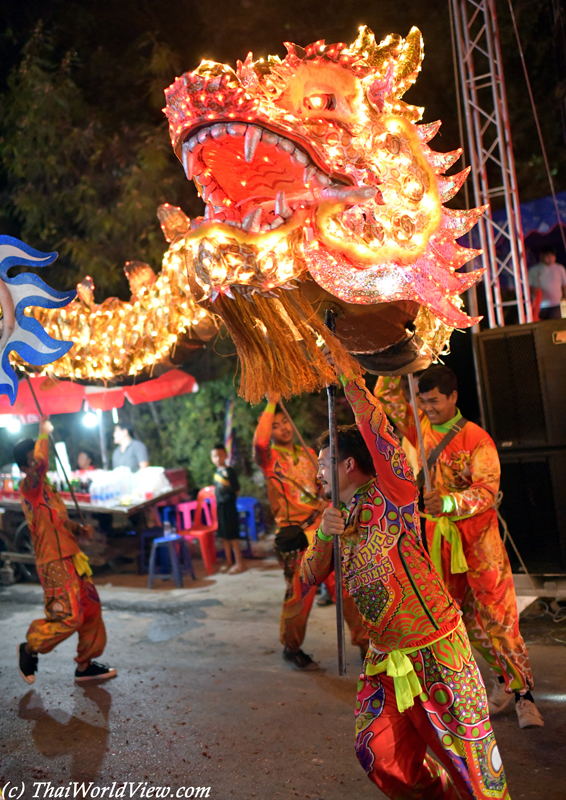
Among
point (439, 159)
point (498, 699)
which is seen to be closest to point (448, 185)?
point (439, 159)

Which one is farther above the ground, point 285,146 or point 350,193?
point 285,146

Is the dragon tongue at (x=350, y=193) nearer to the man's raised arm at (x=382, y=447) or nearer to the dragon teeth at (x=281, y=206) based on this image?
the dragon teeth at (x=281, y=206)

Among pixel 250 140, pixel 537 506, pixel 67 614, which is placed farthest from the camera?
pixel 537 506

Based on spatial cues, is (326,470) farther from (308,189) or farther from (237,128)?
(237,128)

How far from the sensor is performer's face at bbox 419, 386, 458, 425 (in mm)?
3760

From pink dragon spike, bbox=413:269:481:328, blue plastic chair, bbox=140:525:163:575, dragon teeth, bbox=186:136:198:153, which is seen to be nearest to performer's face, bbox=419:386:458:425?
pink dragon spike, bbox=413:269:481:328

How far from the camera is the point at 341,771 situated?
3.20 meters

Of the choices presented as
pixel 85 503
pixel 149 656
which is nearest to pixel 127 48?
pixel 85 503

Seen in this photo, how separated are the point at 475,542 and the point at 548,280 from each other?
4.95 m

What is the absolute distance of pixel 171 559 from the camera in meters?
7.96

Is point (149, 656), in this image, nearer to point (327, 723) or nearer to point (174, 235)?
point (327, 723)

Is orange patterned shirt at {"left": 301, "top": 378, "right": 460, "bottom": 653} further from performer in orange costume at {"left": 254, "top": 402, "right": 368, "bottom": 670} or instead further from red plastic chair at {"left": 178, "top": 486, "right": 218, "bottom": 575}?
red plastic chair at {"left": 178, "top": 486, "right": 218, "bottom": 575}

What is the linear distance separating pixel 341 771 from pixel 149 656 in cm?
259

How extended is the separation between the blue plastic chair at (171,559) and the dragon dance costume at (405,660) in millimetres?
5878
